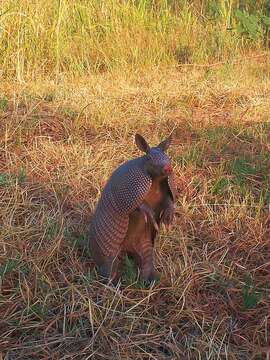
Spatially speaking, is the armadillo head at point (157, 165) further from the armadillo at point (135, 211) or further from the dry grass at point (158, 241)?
the dry grass at point (158, 241)

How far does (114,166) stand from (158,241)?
0.76 metres

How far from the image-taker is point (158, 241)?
2342mm

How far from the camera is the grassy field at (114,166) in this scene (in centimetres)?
192

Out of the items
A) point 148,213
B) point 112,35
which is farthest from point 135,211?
point 112,35

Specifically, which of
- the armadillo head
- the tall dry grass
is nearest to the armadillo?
the armadillo head

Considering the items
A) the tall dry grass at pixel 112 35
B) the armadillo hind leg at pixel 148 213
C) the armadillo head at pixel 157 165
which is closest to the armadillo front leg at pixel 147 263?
the armadillo hind leg at pixel 148 213

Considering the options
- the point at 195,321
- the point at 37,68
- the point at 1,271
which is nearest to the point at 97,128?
the point at 37,68

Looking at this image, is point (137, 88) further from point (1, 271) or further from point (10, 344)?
point (10, 344)

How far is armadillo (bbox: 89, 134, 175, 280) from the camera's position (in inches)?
75.7

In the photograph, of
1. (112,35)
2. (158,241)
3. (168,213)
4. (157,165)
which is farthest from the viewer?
(112,35)

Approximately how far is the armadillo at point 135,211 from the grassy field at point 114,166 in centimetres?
6

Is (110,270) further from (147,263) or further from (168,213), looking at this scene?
(168,213)

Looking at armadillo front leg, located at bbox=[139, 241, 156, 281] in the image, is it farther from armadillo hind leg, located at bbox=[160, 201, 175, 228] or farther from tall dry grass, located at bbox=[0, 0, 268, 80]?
tall dry grass, located at bbox=[0, 0, 268, 80]

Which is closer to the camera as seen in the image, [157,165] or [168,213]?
[157,165]
